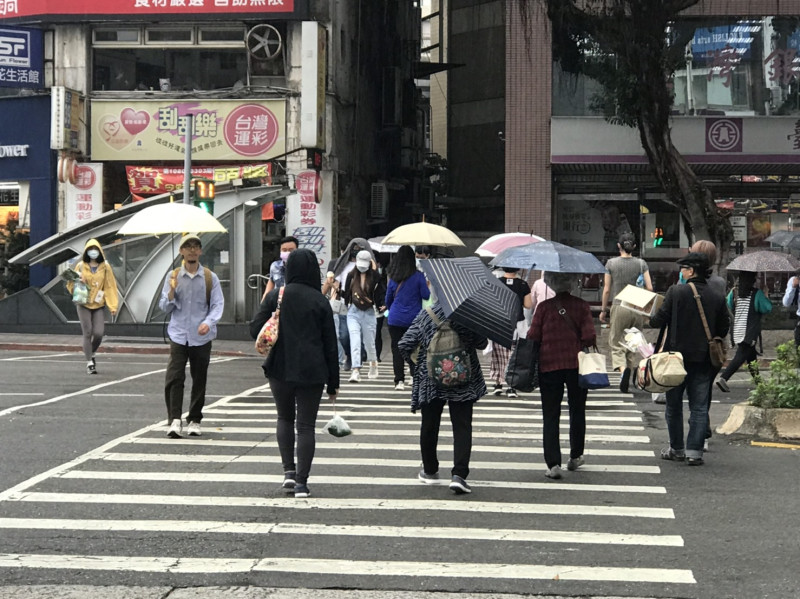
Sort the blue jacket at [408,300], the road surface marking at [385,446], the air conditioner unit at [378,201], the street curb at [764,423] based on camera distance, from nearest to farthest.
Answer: the road surface marking at [385,446] < the street curb at [764,423] < the blue jacket at [408,300] < the air conditioner unit at [378,201]

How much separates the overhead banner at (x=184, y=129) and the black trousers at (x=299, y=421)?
20.6 meters

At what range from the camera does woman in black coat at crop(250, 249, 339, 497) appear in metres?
8.38

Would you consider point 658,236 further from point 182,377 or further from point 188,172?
point 182,377

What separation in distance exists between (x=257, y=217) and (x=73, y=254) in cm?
470

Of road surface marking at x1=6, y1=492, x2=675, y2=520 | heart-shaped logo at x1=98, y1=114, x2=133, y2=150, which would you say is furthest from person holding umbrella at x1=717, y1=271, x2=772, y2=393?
heart-shaped logo at x1=98, y1=114, x2=133, y2=150

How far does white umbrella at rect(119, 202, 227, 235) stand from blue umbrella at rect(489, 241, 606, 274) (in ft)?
15.3

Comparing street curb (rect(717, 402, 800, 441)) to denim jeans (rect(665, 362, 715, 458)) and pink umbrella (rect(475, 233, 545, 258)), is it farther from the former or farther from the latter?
pink umbrella (rect(475, 233, 545, 258))

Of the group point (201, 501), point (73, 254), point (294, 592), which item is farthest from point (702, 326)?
point (73, 254)

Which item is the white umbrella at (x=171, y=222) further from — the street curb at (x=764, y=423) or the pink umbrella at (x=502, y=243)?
the street curb at (x=764, y=423)

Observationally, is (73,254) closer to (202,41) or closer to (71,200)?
(71,200)

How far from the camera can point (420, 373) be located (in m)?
8.73

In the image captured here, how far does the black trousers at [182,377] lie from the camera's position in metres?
11.2

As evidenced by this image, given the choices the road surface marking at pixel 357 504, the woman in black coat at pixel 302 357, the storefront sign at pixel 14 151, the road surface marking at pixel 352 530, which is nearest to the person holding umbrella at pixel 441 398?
the road surface marking at pixel 357 504

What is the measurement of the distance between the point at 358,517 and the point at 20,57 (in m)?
23.9
